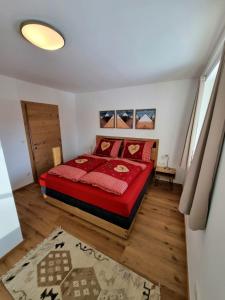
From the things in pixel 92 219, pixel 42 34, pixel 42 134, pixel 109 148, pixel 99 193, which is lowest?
pixel 92 219

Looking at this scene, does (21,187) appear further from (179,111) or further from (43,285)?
(179,111)

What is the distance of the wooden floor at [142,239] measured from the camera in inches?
52.4

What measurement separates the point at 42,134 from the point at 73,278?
113 inches

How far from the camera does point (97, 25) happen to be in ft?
3.77

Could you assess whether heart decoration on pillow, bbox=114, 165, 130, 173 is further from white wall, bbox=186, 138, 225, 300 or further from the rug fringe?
white wall, bbox=186, 138, 225, 300

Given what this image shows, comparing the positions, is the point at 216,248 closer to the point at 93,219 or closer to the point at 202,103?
the point at 93,219

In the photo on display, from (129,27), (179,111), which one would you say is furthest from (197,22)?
(179,111)

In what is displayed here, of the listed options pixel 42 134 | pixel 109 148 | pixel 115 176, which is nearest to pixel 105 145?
pixel 109 148

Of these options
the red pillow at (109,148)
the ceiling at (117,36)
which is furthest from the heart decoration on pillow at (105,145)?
the ceiling at (117,36)

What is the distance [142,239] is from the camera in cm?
170

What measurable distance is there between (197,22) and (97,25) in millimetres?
843

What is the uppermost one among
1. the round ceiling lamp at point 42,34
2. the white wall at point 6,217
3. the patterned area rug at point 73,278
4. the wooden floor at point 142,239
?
the round ceiling lamp at point 42,34

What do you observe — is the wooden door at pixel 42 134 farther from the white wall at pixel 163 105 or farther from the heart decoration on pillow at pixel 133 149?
the heart decoration on pillow at pixel 133 149

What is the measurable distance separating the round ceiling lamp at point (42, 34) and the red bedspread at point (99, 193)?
1.71 metres
